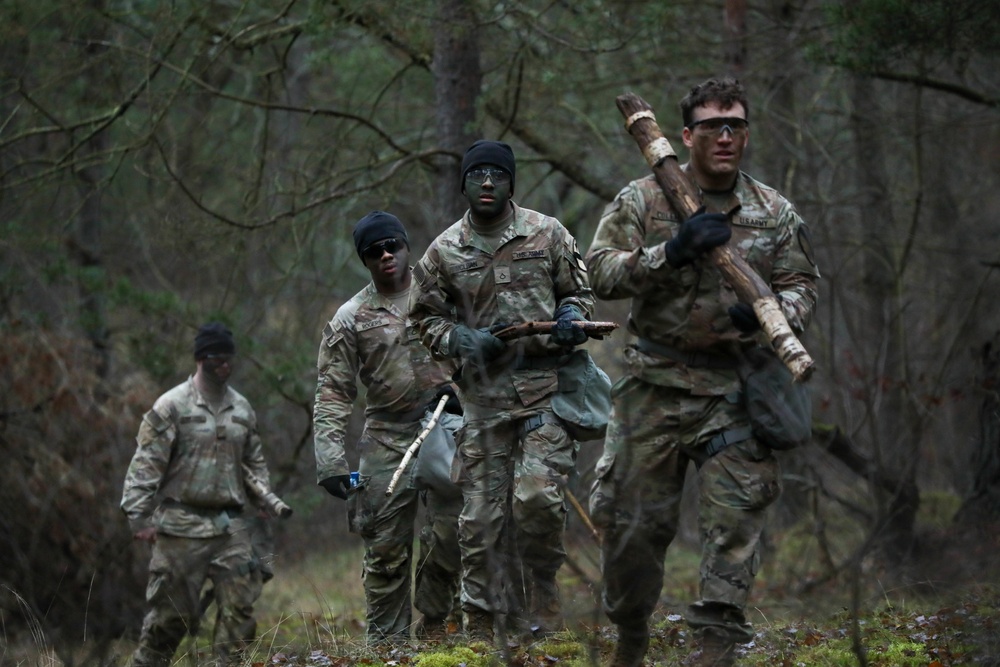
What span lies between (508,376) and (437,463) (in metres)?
1.05

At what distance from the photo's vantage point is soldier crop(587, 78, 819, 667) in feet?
16.4

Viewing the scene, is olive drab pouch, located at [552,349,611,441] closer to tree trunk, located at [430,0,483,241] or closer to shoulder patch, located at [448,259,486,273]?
shoulder patch, located at [448,259,486,273]

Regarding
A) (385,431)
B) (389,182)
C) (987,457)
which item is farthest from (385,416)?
(987,457)

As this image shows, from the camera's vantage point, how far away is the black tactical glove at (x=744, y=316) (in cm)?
493

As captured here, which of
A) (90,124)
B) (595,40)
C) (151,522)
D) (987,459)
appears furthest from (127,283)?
(987,459)

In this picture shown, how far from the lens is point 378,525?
25.1 ft

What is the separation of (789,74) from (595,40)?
285 centimetres

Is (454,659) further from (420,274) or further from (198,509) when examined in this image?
(198,509)

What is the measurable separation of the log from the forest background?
394 centimetres

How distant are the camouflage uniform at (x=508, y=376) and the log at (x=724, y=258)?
1128mm

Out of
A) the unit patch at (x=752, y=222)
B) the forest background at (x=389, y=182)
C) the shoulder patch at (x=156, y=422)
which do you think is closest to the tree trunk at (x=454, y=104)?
the forest background at (x=389, y=182)

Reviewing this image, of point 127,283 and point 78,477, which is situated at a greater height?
point 127,283

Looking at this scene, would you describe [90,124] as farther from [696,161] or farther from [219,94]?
[696,161]

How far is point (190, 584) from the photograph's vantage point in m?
8.80
